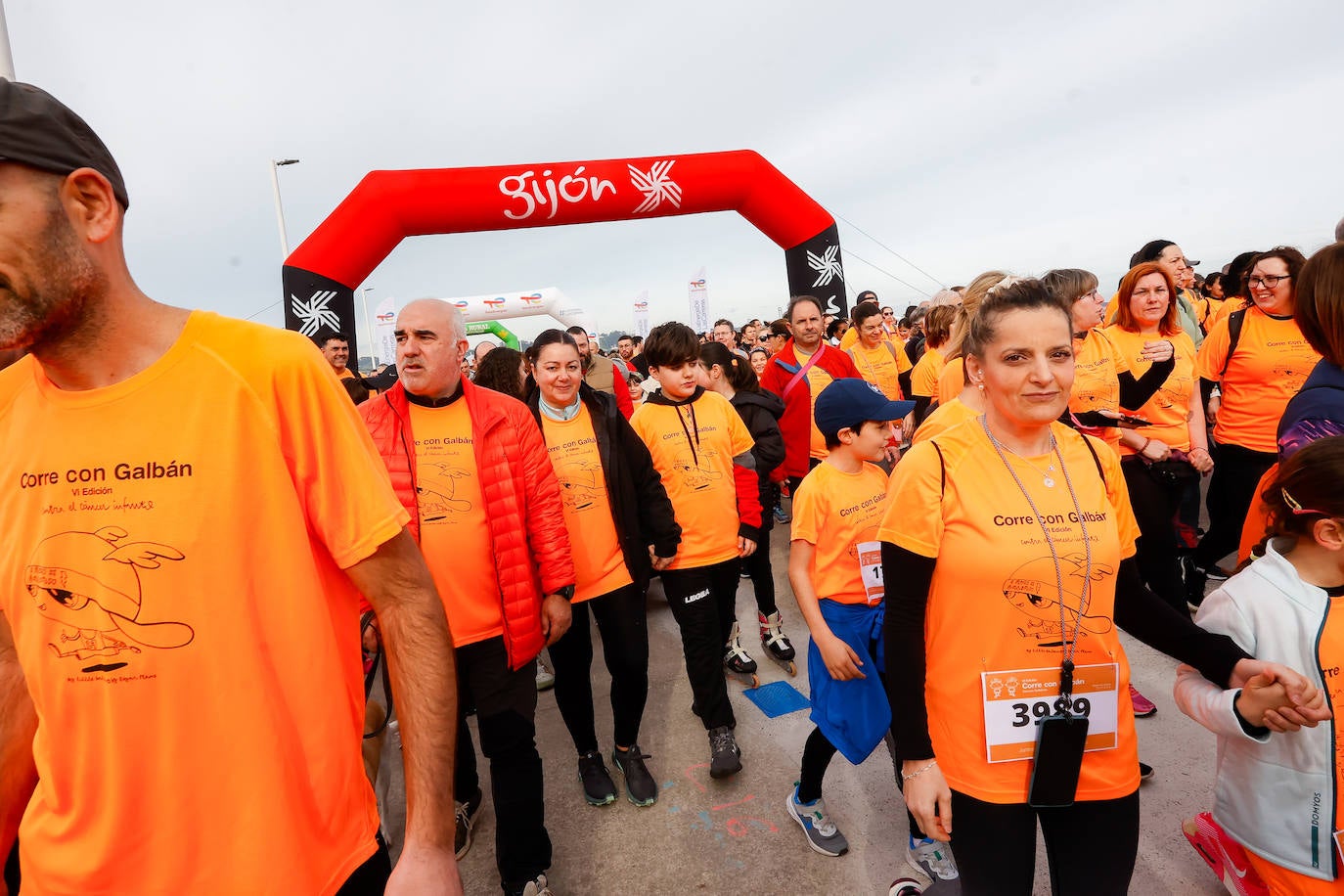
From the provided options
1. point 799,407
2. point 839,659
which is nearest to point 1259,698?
point 839,659

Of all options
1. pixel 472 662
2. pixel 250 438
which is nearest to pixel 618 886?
pixel 472 662

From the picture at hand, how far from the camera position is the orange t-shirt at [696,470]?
3359 millimetres

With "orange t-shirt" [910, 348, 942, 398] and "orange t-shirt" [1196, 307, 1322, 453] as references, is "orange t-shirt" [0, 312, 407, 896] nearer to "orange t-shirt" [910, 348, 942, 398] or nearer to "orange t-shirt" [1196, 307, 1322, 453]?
"orange t-shirt" [1196, 307, 1322, 453]

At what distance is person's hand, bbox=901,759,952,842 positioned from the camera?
5.04ft

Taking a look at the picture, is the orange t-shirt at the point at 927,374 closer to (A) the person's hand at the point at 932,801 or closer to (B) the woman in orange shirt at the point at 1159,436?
(B) the woman in orange shirt at the point at 1159,436

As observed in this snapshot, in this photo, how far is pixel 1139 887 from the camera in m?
2.21

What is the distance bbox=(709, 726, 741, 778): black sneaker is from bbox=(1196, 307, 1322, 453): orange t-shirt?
3.42m

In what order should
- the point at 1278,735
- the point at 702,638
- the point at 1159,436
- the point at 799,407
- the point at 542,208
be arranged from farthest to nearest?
the point at 542,208
the point at 799,407
the point at 1159,436
the point at 702,638
the point at 1278,735

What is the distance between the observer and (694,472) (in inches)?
133

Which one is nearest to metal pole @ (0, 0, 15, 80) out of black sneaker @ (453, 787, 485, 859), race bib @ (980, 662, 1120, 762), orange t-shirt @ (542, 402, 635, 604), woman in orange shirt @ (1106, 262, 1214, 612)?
orange t-shirt @ (542, 402, 635, 604)

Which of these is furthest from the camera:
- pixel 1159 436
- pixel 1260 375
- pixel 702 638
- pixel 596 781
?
pixel 1260 375

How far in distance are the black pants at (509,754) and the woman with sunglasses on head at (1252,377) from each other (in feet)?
13.7

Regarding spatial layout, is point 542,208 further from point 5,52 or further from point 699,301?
point 699,301

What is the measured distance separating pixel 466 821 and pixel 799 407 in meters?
3.46
